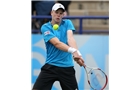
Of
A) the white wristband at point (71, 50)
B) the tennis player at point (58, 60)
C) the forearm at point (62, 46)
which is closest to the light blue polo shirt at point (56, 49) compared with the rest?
the tennis player at point (58, 60)

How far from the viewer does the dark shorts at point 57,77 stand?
8.56 meters

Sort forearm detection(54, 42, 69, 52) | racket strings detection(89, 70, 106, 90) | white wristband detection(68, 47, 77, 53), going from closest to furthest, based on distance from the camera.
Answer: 1. white wristband detection(68, 47, 77, 53)
2. forearm detection(54, 42, 69, 52)
3. racket strings detection(89, 70, 106, 90)

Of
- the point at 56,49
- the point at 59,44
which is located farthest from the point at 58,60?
the point at 59,44

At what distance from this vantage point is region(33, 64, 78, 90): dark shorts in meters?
8.56

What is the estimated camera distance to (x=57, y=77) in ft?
28.2

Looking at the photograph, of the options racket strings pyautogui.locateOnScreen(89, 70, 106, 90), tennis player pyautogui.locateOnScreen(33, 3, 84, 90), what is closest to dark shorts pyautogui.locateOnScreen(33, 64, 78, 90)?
tennis player pyautogui.locateOnScreen(33, 3, 84, 90)

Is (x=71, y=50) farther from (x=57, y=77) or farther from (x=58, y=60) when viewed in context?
(x=57, y=77)

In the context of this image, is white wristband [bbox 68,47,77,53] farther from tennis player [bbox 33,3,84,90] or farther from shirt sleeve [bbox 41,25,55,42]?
shirt sleeve [bbox 41,25,55,42]

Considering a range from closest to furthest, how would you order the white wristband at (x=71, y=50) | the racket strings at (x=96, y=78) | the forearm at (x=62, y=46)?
the white wristband at (x=71, y=50), the forearm at (x=62, y=46), the racket strings at (x=96, y=78)

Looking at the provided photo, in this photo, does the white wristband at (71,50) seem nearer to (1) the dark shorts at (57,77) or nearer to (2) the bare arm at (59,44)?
(2) the bare arm at (59,44)

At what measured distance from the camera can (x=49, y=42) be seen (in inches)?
339
